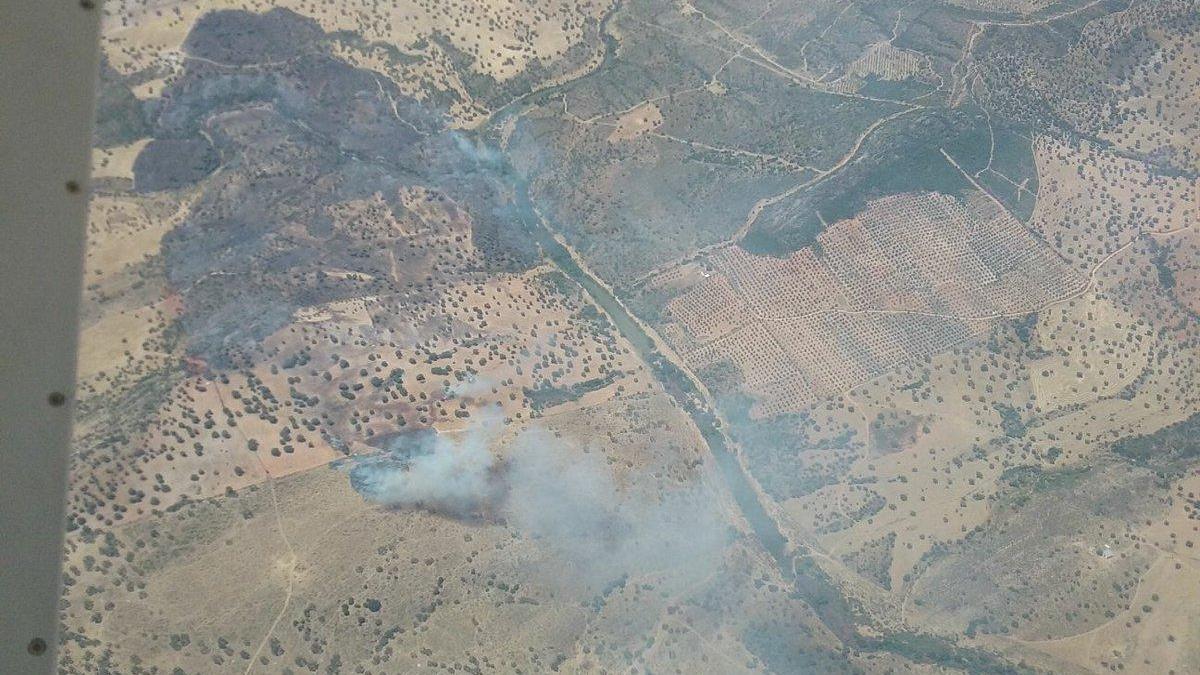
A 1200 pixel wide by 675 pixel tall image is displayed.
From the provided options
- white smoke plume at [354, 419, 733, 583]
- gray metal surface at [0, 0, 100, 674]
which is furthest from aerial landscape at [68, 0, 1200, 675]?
gray metal surface at [0, 0, 100, 674]

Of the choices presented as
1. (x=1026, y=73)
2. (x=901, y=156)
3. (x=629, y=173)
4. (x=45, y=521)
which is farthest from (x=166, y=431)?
(x=1026, y=73)

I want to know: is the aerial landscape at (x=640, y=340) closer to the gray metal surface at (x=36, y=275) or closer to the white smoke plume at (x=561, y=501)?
the white smoke plume at (x=561, y=501)

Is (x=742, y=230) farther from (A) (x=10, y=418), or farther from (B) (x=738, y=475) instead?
(A) (x=10, y=418)

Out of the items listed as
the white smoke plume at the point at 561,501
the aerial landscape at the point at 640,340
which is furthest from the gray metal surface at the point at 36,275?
the white smoke plume at the point at 561,501

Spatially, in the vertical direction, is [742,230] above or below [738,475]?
above

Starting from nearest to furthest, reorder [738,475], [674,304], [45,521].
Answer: [45,521] < [738,475] < [674,304]
